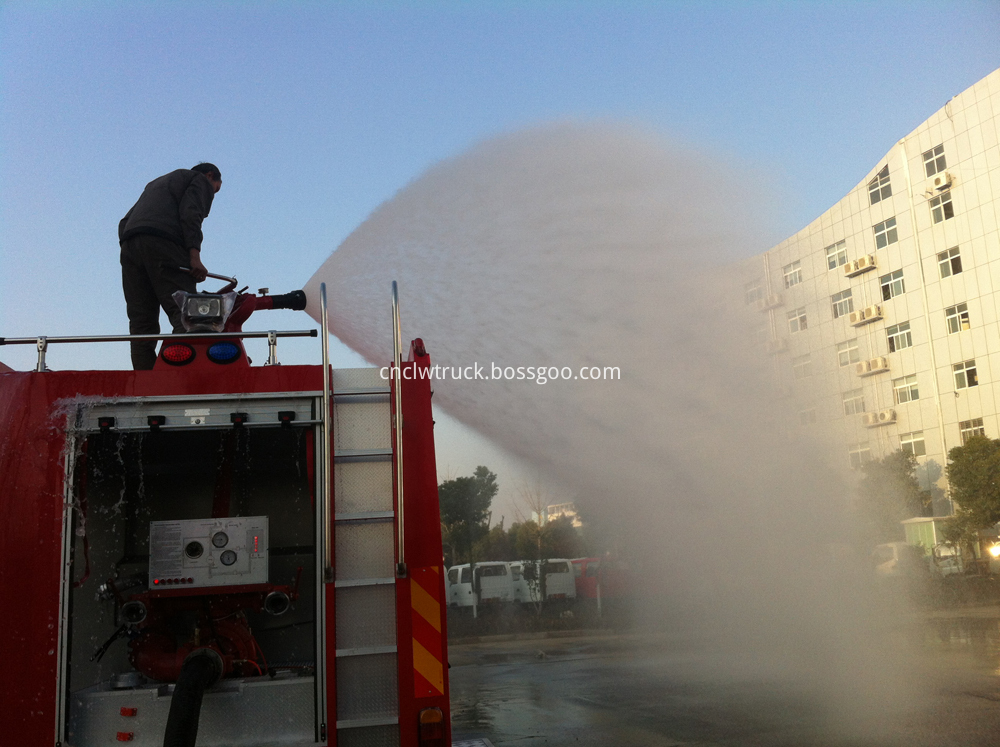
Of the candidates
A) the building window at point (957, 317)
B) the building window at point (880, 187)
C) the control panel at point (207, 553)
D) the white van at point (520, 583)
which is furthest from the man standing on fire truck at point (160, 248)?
the building window at point (880, 187)

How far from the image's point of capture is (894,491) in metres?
28.7

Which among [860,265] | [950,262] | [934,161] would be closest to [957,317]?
[950,262]

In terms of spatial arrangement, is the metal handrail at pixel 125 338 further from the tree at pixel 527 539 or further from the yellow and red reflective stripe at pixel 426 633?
the tree at pixel 527 539

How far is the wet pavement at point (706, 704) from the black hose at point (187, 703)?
185 inches

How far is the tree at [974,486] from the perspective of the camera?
27.7m

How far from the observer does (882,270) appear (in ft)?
129

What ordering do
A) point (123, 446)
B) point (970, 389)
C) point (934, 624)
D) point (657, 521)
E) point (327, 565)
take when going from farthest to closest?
point (970, 389) < point (934, 624) < point (657, 521) < point (123, 446) < point (327, 565)

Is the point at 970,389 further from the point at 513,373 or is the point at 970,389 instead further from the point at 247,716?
the point at 247,716

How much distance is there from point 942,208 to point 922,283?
357cm

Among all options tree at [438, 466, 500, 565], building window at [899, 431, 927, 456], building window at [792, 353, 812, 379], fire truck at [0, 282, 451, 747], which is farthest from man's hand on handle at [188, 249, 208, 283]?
building window at [899, 431, 927, 456]

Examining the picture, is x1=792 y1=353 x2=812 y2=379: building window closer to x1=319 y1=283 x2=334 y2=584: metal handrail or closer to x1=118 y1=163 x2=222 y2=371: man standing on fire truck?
x1=118 y1=163 x2=222 y2=371: man standing on fire truck

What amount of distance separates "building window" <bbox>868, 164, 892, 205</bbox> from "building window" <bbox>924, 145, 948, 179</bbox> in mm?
1921

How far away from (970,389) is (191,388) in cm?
3962

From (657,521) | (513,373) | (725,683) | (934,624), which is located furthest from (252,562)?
(934,624)
